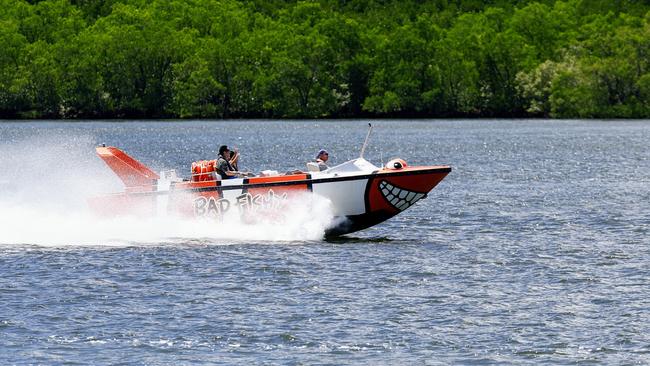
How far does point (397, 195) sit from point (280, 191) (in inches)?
111

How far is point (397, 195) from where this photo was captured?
3194 centimetres

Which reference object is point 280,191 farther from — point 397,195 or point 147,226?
point 147,226

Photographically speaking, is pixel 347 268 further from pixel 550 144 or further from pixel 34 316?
pixel 550 144

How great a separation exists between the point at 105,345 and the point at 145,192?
1178 cm

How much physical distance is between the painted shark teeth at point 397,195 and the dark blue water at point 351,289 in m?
1.24

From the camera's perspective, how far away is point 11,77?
181 m

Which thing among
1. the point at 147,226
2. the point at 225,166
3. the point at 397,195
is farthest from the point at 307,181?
the point at 147,226

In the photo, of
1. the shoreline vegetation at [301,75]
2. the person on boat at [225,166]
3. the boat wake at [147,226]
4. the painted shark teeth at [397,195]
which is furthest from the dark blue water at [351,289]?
the shoreline vegetation at [301,75]

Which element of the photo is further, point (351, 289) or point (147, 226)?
point (147, 226)

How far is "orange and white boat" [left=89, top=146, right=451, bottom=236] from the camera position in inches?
1246

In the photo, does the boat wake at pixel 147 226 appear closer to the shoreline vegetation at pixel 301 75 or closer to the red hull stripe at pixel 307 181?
the red hull stripe at pixel 307 181

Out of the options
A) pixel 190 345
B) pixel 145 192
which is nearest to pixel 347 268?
pixel 145 192

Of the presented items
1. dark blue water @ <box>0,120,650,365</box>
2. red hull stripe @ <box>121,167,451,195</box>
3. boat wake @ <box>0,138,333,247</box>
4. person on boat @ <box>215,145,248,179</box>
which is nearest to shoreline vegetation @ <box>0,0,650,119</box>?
dark blue water @ <box>0,120,650,365</box>

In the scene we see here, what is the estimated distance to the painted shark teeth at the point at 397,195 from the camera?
1251 inches
